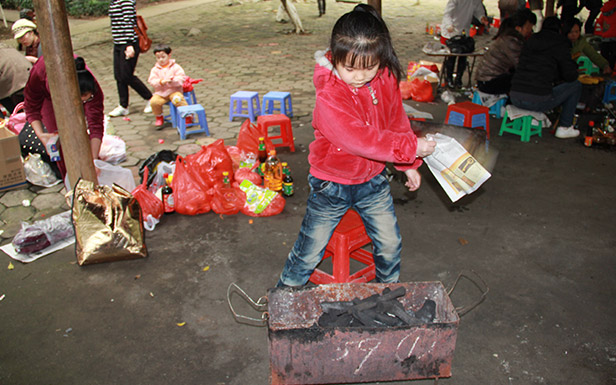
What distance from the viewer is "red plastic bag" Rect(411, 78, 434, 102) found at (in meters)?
8.27

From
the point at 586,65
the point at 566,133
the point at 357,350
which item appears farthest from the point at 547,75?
the point at 357,350

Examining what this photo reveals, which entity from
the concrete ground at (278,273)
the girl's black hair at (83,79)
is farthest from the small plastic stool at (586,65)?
the girl's black hair at (83,79)

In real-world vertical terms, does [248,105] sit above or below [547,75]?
below

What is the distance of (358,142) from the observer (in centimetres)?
246

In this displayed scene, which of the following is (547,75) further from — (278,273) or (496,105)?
(278,273)

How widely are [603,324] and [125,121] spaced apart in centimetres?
667

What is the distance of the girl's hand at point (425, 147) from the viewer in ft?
8.07

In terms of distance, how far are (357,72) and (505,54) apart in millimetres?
5322

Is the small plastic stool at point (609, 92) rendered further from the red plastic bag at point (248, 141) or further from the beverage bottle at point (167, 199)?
the beverage bottle at point (167, 199)

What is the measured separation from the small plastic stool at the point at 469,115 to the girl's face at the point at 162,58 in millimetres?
4043

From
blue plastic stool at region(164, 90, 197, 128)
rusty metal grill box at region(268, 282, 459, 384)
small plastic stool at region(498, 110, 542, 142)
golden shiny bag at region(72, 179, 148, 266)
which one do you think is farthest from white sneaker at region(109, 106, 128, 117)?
rusty metal grill box at region(268, 282, 459, 384)

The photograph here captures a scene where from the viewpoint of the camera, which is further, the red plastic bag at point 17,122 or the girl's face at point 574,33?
the girl's face at point 574,33

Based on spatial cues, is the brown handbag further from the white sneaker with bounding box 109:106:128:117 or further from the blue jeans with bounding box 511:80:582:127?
the blue jeans with bounding box 511:80:582:127

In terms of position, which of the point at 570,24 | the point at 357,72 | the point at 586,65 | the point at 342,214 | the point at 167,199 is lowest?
the point at 167,199
